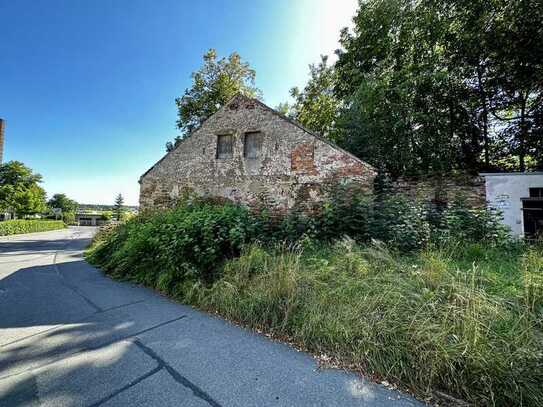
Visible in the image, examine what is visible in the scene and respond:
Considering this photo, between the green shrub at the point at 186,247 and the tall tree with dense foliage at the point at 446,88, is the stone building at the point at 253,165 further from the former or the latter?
the tall tree with dense foliage at the point at 446,88

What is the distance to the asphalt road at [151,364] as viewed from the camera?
1796 mm

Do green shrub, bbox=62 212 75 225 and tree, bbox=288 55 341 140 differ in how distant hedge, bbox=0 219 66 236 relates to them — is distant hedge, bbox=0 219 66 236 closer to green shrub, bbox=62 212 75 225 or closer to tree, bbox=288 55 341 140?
green shrub, bbox=62 212 75 225

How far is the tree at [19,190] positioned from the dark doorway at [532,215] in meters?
42.5

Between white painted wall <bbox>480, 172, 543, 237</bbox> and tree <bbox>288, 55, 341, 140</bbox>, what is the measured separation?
29.1 ft

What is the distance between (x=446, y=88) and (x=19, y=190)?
42992mm

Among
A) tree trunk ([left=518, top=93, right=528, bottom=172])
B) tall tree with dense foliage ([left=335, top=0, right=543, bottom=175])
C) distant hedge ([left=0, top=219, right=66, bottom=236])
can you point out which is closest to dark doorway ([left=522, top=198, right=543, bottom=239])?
tall tree with dense foliage ([left=335, top=0, right=543, bottom=175])

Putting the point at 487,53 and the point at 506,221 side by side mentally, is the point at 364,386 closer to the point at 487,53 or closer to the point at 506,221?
the point at 506,221

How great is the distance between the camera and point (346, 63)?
1239cm

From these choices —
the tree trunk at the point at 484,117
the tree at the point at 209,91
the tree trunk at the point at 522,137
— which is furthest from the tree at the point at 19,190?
the tree trunk at the point at 522,137

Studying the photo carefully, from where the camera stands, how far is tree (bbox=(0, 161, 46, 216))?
82.4 feet

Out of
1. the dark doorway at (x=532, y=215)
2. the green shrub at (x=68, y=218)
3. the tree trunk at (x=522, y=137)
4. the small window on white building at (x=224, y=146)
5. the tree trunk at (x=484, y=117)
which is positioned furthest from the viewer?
the green shrub at (x=68, y=218)

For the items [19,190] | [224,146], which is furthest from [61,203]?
[224,146]

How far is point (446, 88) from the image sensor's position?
10008 millimetres

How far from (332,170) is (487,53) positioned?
949 centimetres
